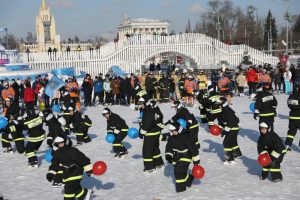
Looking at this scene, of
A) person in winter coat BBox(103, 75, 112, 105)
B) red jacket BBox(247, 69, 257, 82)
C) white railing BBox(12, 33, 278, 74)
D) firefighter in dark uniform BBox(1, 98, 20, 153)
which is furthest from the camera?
white railing BBox(12, 33, 278, 74)

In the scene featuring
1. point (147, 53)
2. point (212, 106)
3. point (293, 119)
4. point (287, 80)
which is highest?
point (147, 53)

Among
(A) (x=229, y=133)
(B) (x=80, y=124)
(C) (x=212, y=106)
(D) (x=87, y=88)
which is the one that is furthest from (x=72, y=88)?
(A) (x=229, y=133)

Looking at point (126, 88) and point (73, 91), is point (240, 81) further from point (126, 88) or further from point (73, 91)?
point (73, 91)

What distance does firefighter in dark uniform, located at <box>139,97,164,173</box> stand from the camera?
10547 mm

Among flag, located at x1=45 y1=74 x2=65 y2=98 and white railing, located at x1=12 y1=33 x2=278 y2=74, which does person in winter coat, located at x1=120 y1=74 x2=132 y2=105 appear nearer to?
flag, located at x1=45 y1=74 x2=65 y2=98

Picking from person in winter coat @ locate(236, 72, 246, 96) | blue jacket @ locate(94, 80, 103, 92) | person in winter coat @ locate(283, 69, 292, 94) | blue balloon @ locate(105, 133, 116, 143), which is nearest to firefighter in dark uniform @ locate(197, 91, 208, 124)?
blue balloon @ locate(105, 133, 116, 143)

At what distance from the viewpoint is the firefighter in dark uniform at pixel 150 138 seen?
10547mm

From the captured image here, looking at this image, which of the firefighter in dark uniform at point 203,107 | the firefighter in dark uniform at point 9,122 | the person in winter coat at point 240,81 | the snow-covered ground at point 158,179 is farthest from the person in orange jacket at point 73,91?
the person in winter coat at point 240,81

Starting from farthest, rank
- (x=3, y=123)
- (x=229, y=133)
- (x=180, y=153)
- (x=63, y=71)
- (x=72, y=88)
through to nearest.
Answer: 1. (x=63, y=71)
2. (x=72, y=88)
3. (x=3, y=123)
4. (x=229, y=133)
5. (x=180, y=153)

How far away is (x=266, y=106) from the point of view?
12.3 meters

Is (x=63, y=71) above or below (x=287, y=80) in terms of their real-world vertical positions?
above

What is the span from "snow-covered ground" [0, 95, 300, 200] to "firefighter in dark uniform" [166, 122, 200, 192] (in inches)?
12.4

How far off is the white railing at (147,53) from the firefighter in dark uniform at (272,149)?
32792 mm

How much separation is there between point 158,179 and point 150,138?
1.07 m
